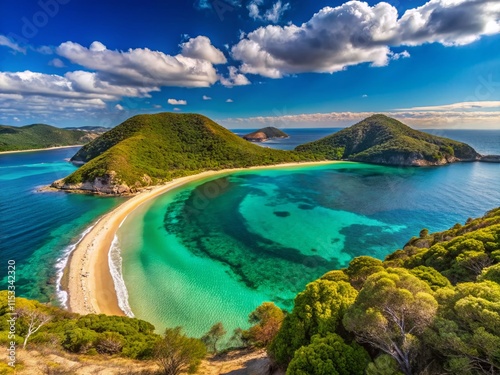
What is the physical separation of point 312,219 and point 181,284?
32.9m

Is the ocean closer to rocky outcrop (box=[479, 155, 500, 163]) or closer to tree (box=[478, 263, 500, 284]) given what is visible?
tree (box=[478, 263, 500, 284])

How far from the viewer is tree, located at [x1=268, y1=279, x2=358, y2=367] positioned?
1367cm

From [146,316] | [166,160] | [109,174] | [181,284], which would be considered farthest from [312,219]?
[166,160]

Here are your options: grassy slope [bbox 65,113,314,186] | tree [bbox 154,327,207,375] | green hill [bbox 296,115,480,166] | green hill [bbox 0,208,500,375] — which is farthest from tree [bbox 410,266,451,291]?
green hill [bbox 296,115,480,166]

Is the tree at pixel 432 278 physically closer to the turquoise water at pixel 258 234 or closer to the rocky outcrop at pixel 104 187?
the turquoise water at pixel 258 234

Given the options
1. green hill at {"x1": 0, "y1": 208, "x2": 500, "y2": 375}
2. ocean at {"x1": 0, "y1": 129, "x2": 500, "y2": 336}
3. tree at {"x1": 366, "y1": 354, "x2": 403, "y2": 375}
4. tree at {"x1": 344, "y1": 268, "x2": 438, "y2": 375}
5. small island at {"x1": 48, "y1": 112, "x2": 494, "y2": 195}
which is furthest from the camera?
small island at {"x1": 48, "y1": 112, "x2": 494, "y2": 195}

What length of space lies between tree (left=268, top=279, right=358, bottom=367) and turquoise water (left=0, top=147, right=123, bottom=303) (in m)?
27.8

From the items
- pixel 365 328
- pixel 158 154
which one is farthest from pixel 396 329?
pixel 158 154

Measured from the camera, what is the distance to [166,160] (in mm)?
107562

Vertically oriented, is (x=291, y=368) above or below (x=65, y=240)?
above

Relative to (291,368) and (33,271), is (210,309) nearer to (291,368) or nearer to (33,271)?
(291,368)

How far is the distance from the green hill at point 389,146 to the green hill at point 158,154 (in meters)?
33.4

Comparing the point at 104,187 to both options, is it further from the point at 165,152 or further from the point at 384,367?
the point at 384,367

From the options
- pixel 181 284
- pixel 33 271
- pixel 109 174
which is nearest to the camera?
pixel 181 284
